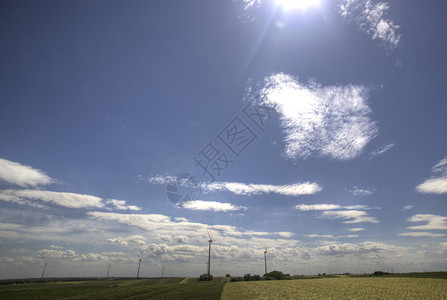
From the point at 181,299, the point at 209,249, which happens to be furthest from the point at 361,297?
the point at 209,249

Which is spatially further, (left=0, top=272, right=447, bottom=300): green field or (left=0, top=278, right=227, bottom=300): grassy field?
(left=0, top=278, right=227, bottom=300): grassy field

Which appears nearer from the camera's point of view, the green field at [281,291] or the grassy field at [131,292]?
the green field at [281,291]

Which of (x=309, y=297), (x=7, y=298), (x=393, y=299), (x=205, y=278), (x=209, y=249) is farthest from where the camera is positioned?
(x=209, y=249)

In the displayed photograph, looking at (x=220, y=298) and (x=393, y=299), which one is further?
(x=220, y=298)

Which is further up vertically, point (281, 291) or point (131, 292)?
point (281, 291)

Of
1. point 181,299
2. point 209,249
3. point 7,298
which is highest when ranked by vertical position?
point 209,249

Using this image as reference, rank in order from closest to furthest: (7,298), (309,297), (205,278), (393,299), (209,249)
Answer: (393,299) < (309,297) < (7,298) < (205,278) < (209,249)

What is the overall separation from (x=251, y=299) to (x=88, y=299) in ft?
118

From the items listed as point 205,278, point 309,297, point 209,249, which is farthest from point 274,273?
point 309,297

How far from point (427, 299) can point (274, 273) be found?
8004 centimetres

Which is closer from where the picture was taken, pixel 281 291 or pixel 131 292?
pixel 281 291

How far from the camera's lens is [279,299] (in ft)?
142

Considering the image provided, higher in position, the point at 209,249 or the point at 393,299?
the point at 209,249

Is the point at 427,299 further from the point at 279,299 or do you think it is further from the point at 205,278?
the point at 205,278
